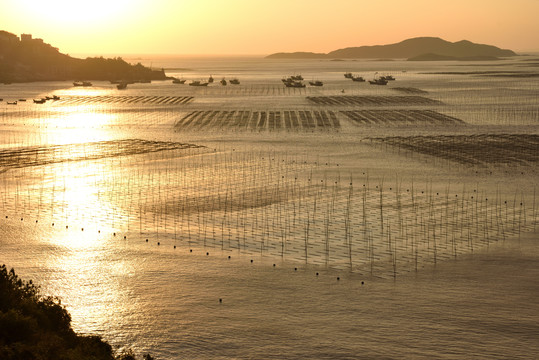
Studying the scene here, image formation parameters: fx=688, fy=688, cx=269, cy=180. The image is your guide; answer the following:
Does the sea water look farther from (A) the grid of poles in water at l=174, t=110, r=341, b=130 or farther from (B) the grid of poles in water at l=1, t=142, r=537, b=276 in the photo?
(A) the grid of poles in water at l=174, t=110, r=341, b=130

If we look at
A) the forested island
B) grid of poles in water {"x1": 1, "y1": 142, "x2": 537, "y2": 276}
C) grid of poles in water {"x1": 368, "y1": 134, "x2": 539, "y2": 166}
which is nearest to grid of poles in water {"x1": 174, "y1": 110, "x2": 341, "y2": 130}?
grid of poles in water {"x1": 368, "y1": 134, "x2": 539, "y2": 166}

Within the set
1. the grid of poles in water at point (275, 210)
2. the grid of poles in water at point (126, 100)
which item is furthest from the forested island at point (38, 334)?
the grid of poles in water at point (126, 100)

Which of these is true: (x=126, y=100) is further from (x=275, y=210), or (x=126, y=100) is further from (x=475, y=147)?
(x=275, y=210)

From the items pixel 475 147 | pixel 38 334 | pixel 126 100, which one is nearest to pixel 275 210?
pixel 38 334

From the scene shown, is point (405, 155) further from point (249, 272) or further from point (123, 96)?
point (123, 96)

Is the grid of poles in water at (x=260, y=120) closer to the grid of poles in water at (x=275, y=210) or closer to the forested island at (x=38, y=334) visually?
the grid of poles in water at (x=275, y=210)

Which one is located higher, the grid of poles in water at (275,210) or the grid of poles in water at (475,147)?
the grid of poles in water at (475,147)
